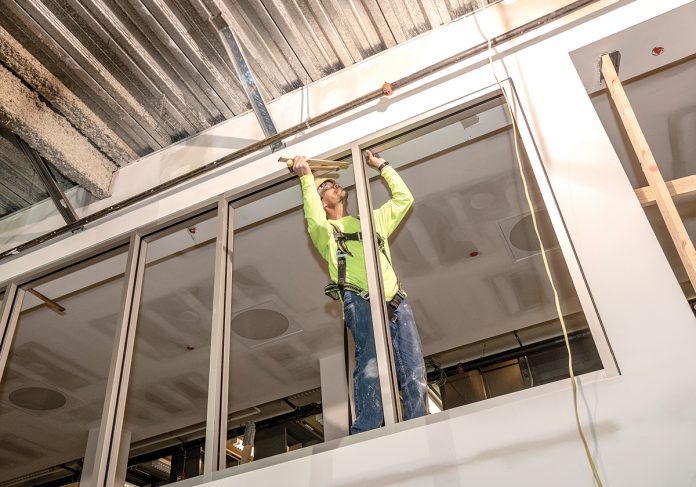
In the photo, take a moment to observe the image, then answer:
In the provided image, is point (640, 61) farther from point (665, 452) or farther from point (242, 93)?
point (242, 93)

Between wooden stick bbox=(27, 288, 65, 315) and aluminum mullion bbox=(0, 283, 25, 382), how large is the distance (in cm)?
9

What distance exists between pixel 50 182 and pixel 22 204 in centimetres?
68

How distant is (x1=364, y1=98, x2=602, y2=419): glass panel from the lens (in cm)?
298

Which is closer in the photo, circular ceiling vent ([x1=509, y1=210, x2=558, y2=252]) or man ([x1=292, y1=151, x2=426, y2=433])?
man ([x1=292, y1=151, x2=426, y2=433])

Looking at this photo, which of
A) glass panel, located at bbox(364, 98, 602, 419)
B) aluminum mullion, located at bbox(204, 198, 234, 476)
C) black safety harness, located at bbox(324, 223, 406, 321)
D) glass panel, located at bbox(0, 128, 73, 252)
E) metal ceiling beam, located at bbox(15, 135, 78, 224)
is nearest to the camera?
aluminum mullion, located at bbox(204, 198, 234, 476)

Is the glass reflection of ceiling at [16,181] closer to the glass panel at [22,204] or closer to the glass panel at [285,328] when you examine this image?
the glass panel at [22,204]

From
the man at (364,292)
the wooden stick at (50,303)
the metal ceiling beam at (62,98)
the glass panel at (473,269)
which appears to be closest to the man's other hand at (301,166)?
the man at (364,292)

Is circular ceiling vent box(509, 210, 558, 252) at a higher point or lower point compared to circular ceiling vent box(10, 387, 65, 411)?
higher

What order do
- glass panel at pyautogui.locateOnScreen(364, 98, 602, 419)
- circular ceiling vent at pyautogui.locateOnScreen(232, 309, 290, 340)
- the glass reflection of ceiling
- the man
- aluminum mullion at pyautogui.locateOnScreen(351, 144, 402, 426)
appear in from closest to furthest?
aluminum mullion at pyautogui.locateOnScreen(351, 144, 402, 426) < the man < glass panel at pyautogui.locateOnScreen(364, 98, 602, 419) < the glass reflection of ceiling < circular ceiling vent at pyautogui.locateOnScreen(232, 309, 290, 340)

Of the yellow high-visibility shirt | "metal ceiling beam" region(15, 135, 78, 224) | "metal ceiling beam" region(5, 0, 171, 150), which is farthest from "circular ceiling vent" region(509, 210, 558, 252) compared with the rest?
"metal ceiling beam" region(15, 135, 78, 224)

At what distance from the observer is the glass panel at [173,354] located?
3.86 meters

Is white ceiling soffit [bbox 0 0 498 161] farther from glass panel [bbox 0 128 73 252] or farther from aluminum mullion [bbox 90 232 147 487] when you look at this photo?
aluminum mullion [bbox 90 232 147 487]

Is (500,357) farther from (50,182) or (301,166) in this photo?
(50,182)

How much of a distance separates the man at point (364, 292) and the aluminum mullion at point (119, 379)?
1155 millimetres
